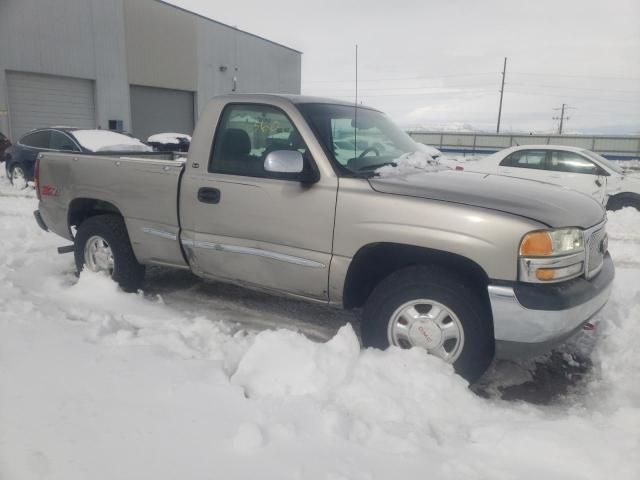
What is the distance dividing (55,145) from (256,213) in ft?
32.1

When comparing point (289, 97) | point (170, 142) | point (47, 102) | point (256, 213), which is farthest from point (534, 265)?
point (47, 102)

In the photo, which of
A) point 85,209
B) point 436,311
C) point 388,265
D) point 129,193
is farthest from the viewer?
point 85,209

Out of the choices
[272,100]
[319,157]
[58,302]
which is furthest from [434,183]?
[58,302]

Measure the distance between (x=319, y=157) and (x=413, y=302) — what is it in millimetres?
1165

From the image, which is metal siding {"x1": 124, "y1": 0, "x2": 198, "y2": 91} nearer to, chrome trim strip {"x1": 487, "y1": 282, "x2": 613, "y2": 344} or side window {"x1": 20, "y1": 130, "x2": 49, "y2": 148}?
side window {"x1": 20, "y1": 130, "x2": 49, "y2": 148}

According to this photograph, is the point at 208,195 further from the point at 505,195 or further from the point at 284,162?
the point at 505,195

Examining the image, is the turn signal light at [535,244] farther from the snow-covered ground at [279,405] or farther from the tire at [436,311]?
the snow-covered ground at [279,405]

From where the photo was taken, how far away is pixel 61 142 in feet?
37.7

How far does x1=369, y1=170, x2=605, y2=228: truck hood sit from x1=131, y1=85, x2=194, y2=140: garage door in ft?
81.3

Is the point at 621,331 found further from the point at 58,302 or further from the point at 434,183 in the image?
the point at 58,302

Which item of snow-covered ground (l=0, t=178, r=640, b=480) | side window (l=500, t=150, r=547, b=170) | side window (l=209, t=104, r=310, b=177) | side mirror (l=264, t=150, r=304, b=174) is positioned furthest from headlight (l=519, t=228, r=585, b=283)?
side window (l=500, t=150, r=547, b=170)

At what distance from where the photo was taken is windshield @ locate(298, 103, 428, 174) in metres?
3.65

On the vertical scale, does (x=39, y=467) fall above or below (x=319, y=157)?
below

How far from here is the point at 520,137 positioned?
35219 millimetres
